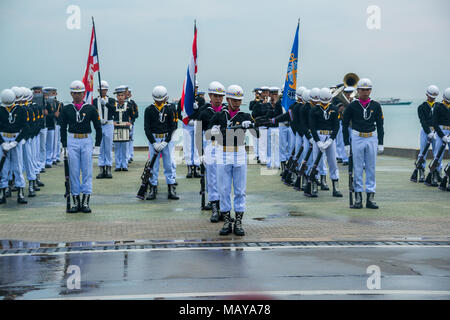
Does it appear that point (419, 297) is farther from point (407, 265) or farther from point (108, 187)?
point (108, 187)

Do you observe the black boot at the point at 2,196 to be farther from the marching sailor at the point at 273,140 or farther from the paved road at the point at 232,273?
the marching sailor at the point at 273,140

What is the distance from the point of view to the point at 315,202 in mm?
14984

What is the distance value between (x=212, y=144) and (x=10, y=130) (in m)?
4.74

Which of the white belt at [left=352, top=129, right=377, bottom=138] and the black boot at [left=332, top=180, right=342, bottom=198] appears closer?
the white belt at [left=352, top=129, right=377, bottom=138]

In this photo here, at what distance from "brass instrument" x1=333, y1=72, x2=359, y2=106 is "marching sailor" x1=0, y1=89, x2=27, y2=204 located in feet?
42.0

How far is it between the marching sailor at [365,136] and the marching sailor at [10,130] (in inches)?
258

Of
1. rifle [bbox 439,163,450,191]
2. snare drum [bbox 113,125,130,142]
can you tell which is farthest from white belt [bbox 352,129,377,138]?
snare drum [bbox 113,125,130,142]

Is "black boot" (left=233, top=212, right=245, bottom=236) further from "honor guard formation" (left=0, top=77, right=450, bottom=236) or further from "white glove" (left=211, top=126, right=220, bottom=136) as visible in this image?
"white glove" (left=211, top=126, right=220, bottom=136)

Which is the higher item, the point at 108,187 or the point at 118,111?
the point at 118,111

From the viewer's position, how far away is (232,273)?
834 centimetres

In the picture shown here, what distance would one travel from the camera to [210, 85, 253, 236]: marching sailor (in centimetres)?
1112

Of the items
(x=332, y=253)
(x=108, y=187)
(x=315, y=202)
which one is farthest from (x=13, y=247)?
(x=108, y=187)
